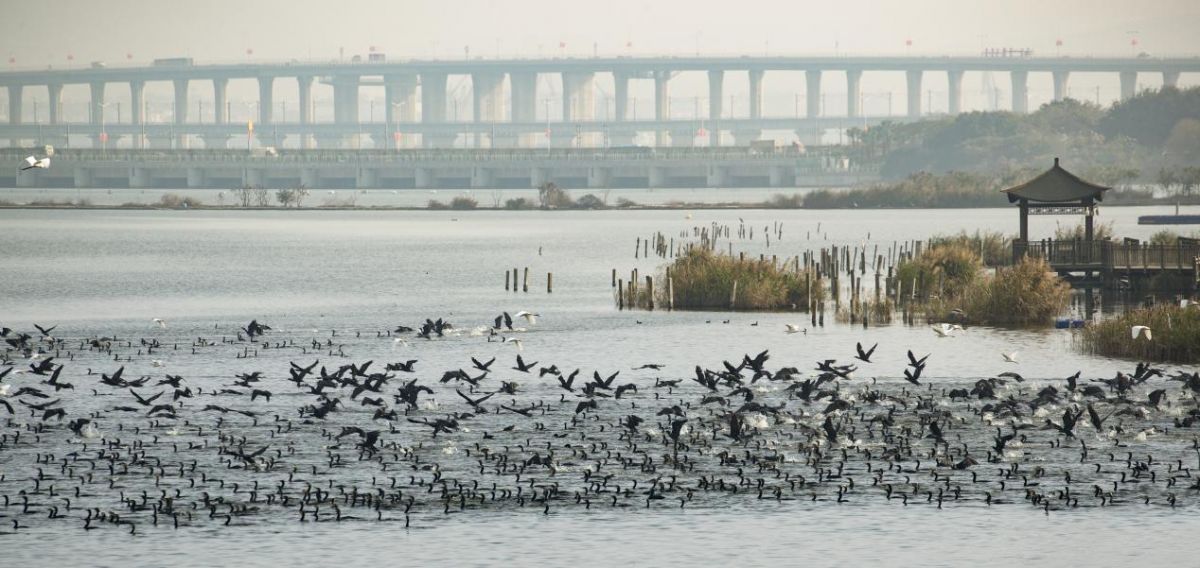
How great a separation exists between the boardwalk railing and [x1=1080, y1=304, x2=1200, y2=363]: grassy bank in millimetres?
16048

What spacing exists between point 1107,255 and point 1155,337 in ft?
66.5

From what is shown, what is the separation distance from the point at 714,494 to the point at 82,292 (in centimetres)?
5476

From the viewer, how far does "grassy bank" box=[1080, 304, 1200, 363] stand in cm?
4216

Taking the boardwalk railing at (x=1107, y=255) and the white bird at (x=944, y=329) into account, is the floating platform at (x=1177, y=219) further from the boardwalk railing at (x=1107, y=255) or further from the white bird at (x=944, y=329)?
the white bird at (x=944, y=329)

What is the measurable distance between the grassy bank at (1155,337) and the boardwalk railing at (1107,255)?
632 inches

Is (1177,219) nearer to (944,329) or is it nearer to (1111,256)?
(1111,256)

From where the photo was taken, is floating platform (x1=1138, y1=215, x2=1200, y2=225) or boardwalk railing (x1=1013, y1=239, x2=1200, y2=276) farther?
floating platform (x1=1138, y1=215, x2=1200, y2=225)

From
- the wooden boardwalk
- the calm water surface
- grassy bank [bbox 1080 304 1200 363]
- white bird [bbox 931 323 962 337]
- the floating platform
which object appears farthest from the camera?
the floating platform

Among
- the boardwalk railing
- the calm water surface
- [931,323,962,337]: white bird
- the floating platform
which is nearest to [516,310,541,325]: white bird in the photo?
the calm water surface

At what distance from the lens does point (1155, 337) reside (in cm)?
4275

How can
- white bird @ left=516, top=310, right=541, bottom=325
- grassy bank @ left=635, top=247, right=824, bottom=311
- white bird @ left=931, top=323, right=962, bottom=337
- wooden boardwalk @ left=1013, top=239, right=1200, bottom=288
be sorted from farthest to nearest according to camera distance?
wooden boardwalk @ left=1013, top=239, right=1200, bottom=288 → grassy bank @ left=635, top=247, right=824, bottom=311 → white bird @ left=516, top=310, right=541, bottom=325 → white bird @ left=931, top=323, right=962, bottom=337

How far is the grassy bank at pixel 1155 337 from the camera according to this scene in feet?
138

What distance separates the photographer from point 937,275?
60188 mm

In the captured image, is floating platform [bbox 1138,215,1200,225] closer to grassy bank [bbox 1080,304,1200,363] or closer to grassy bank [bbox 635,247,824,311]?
grassy bank [bbox 635,247,824,311]
